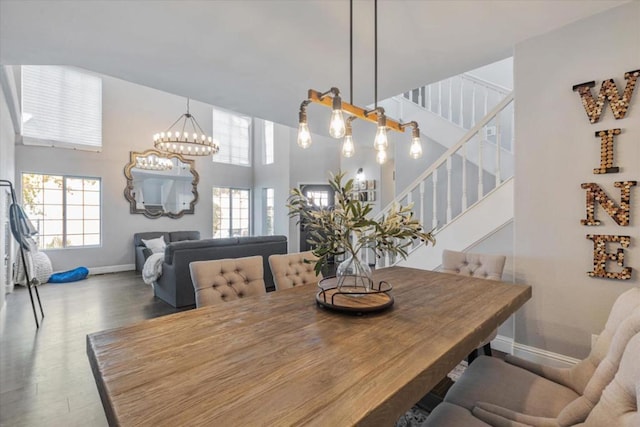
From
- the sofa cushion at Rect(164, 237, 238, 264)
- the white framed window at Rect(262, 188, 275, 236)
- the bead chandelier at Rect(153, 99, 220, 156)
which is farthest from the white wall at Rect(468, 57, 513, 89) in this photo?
the white framed window at Rect(262, 188, 275, 236)

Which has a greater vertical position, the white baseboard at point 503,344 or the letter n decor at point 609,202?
the letter n decor at point 609,202

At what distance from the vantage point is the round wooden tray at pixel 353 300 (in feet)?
4.84

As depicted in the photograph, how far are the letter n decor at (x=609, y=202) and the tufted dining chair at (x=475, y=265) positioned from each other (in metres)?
0.62

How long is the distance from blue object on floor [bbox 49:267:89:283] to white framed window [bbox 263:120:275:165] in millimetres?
4925

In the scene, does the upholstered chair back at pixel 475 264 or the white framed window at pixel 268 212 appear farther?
the white framed window at pixel 268 212

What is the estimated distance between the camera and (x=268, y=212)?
28.9 ft

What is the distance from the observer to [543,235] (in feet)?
7.77

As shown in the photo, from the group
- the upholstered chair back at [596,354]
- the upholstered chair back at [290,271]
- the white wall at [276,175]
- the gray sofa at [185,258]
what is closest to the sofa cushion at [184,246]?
the gray sofa at [185,258]

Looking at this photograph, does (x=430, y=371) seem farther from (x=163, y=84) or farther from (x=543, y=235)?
(x=163, y=84)

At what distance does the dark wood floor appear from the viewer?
2008 mm

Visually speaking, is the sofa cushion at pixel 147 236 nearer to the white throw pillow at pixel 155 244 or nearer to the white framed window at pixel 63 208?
the white throw pillow at pixel 155 244

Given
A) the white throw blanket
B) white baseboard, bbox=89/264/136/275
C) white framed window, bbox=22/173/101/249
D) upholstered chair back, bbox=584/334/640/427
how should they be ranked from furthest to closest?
white baseboard, bbox=89/264/136/275, white framed window, bbox=22/173/101/249, the white throw blanket, upholstered chair back, bbox=584/334/640/427

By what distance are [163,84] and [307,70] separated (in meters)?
1.51

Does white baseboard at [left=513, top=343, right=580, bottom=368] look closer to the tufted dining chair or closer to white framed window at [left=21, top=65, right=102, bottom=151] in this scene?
the tufted dining chair
